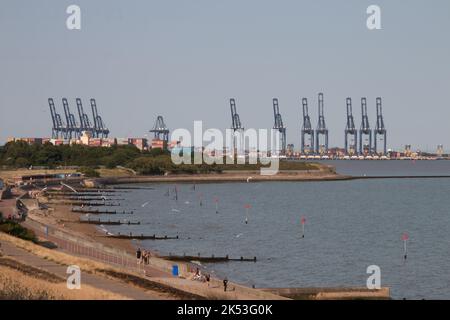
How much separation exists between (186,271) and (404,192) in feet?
321

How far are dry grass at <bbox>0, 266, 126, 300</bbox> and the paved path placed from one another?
0.92m

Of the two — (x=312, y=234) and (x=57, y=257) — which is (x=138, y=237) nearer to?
(x=312, y=234)

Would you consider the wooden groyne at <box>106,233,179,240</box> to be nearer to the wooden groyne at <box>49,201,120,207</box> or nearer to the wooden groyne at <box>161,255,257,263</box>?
the wooden groyne at <box>161,255,257,263</box>

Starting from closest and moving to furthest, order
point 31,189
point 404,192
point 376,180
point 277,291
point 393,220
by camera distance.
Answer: point 277,291 → point 393,220 → point 31,189 → point 404,192 → point 376,180

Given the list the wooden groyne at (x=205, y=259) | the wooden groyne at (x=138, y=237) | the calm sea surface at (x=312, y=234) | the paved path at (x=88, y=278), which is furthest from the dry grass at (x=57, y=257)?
the wooden groyne at (x=138, y=237)

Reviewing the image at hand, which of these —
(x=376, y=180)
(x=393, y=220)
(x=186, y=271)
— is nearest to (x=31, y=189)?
(x=393, y=220)

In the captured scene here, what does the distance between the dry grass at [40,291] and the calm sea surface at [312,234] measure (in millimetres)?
13103

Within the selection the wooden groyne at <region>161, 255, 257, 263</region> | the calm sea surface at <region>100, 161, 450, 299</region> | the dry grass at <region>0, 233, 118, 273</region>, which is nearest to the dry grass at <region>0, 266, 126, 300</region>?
the dry grass at <region>0, 233, 118, 273</region>

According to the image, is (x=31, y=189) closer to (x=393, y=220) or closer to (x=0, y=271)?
(x=393, y=220)

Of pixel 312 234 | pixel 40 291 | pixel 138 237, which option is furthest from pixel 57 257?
pixel 312 234

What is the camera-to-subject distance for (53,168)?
157375mm

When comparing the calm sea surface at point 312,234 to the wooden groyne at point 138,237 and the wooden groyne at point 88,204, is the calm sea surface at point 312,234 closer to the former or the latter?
the wooden groyne at point 138,237

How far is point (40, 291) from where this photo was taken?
23.8 metres

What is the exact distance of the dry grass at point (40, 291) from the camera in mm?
22617
